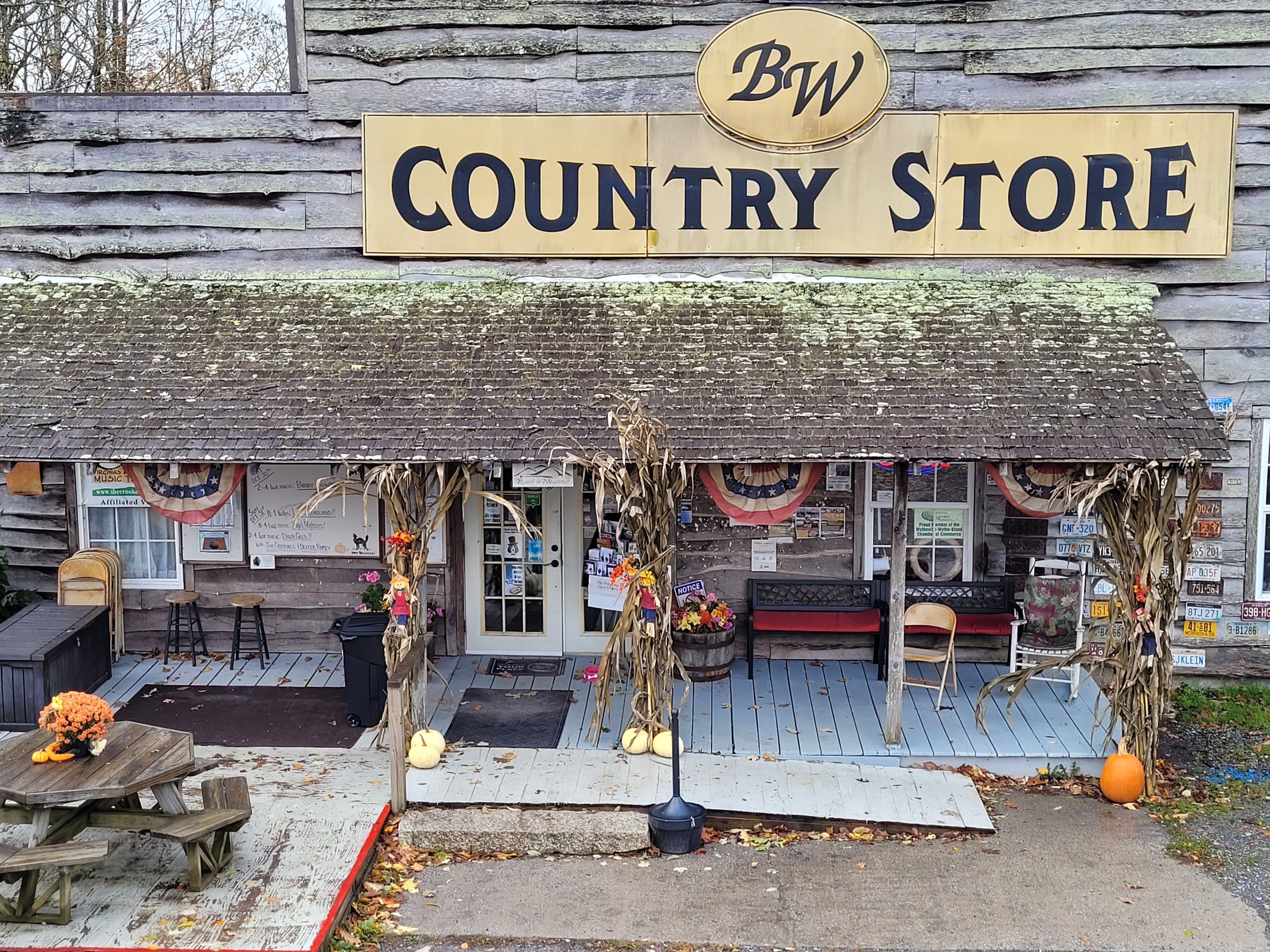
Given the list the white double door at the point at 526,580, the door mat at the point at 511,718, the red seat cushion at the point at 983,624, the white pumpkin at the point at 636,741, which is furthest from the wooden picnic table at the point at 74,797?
the red seat cushion at the point at 983,624

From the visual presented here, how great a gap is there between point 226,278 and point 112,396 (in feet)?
5.86

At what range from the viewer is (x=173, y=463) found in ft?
26.0

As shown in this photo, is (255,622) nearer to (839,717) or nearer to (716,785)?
(716,785)

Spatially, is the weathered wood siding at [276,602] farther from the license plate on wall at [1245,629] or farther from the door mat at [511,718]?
the license plate on wall at [1245,629]

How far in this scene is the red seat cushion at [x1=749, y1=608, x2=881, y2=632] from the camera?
32.7ft

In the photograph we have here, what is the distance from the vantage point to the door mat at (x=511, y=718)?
840 centimetres

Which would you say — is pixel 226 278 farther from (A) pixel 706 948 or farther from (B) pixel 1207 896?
(B) pixel 1207 896

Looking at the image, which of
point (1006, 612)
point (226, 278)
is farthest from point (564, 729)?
point (226, 278)

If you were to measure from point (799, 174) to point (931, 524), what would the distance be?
357cm

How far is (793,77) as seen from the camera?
9.20 meters

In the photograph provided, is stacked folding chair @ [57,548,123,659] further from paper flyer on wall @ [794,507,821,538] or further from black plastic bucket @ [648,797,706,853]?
paper flyer on wall @ [794,507,821,538]

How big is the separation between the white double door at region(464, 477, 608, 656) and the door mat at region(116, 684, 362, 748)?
1639mm

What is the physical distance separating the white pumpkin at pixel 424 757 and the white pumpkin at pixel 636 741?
1.40 metres

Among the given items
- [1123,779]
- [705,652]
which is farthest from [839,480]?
[1123,779]
